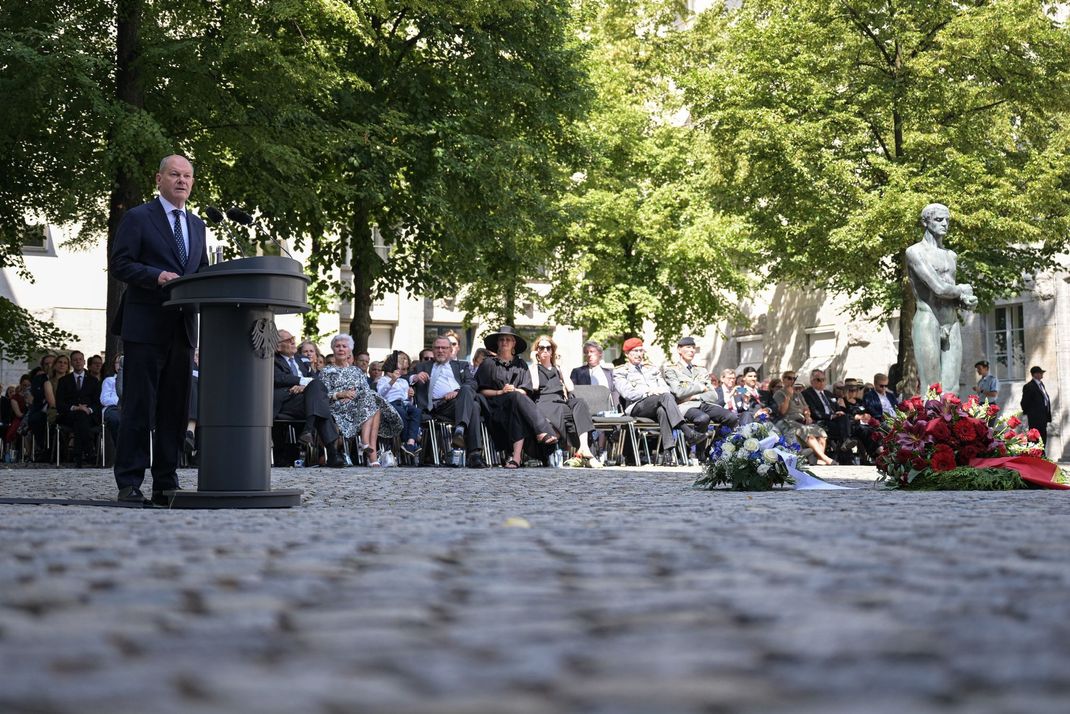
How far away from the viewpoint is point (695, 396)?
68.2 feet

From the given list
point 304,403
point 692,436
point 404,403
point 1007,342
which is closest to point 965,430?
point 304,403

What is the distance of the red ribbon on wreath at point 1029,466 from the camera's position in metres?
11.5

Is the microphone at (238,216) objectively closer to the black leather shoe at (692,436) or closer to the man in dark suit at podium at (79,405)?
the man in dark suit at podium at (79,405)

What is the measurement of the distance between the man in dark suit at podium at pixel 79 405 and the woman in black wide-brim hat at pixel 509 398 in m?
5.42

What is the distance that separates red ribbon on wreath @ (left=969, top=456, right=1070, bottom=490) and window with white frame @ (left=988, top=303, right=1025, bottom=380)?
21324mm

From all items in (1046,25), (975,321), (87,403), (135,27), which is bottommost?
(87,403)

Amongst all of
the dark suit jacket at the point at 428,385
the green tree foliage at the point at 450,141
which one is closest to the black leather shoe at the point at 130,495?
the dark suit jacket at the point at 428,385

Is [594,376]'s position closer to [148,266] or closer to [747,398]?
[747,398]

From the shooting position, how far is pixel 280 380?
17547 mm

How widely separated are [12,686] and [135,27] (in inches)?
671

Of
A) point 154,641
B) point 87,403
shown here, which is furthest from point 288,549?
point 87,403

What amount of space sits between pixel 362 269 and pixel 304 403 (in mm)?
6873

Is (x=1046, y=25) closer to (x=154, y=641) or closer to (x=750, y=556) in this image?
(x=750, y=556)

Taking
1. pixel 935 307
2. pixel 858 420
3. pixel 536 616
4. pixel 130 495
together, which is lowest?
pixel 536 616
